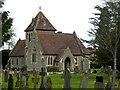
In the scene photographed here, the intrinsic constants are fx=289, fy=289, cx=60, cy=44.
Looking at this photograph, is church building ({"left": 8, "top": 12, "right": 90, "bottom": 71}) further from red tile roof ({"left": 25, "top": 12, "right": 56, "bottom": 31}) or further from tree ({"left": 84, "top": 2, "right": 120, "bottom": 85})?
tree ({"left": 84, "top": 2, "right": 120, "bottom": 85})

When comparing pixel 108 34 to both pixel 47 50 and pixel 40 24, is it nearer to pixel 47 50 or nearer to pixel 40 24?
pixel 47 50

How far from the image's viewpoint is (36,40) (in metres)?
55.8

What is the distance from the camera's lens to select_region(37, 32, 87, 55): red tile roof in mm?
55844

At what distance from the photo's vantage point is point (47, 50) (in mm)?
54969

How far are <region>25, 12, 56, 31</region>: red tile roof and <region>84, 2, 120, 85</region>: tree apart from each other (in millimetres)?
27885

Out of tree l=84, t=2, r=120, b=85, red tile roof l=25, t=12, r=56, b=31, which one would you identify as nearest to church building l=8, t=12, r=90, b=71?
red tile roof l=25, t=12, r=56, b=31

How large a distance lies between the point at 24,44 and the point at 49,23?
27.4 ft

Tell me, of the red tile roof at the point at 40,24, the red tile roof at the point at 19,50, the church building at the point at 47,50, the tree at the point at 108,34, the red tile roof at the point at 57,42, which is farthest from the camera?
the red tile roof at the point at 19,50

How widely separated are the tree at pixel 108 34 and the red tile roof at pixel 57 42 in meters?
22.9

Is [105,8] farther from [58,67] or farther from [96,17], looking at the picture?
[58,67]

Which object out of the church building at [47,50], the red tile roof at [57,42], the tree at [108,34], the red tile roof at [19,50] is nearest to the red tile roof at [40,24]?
the church building at [47,50]

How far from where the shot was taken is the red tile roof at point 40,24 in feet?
197

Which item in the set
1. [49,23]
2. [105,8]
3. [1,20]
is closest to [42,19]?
[49,23]

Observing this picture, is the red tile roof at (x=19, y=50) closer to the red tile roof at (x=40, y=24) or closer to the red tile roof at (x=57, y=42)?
the red tile roof at (x=40, y=24)
